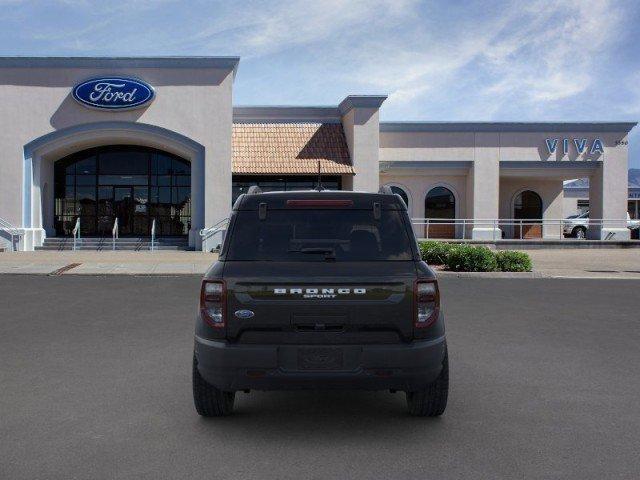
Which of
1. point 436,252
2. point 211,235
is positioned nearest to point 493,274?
point 436,252

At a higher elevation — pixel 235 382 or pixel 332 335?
pixel 332 335

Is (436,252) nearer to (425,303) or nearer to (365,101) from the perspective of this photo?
(365,101)

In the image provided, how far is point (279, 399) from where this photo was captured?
5.84 m

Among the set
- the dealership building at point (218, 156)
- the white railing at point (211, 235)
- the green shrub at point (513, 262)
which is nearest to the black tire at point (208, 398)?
the green shrub at point (513, 262)

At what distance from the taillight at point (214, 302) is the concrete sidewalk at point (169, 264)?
13728mm

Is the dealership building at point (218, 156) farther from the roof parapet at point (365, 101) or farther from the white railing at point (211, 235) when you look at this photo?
the white railing at point (211, 235)

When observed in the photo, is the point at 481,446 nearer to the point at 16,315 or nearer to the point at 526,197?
the point at 16,315

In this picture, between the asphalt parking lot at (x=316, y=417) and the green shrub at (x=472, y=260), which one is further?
the green shrub at (x=472, y=260)

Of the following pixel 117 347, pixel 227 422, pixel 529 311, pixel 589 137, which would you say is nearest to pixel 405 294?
pixel 227 422

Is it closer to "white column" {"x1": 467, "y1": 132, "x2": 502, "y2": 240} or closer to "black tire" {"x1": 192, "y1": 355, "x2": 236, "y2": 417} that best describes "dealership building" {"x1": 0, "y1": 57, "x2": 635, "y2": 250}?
"white column" {"x1": 467, "y1": 132, "x2": 502, "y2": 240}

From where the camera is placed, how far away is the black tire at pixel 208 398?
199 inches

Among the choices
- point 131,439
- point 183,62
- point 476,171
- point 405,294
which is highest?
point 183,62

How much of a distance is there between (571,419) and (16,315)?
8.85 meters

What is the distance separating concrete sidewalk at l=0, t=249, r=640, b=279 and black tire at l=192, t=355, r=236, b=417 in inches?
520
